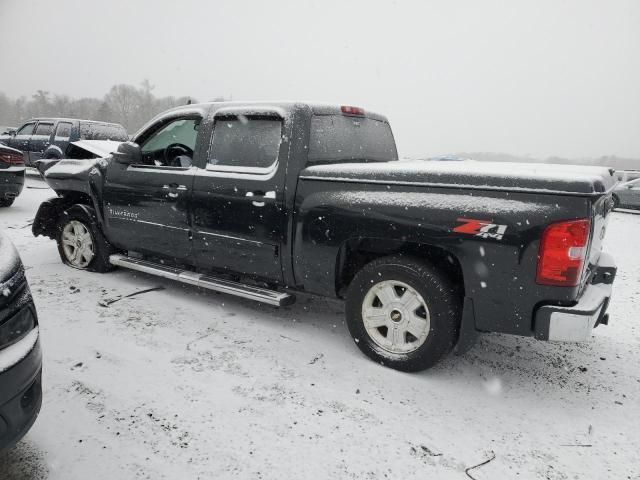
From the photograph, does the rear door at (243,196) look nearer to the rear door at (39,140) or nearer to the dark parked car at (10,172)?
the dark parked car at (10,172)

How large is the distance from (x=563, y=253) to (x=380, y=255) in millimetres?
1318

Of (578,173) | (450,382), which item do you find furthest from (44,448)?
(578,173)

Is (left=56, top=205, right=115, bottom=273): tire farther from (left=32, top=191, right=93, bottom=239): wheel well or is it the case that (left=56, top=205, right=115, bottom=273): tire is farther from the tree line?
the tree line

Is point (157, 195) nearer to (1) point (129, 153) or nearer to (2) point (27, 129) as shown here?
(1) point (129, 153)

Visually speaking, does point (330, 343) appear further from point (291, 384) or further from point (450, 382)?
point (450, 382)

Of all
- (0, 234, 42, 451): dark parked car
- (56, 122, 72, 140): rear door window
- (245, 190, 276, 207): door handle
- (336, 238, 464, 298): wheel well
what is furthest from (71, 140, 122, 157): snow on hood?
(0, 234, 42, 451): dark parked car

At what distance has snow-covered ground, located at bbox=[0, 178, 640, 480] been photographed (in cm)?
231

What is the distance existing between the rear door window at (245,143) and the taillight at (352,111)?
67cm

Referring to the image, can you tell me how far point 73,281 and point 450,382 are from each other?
401cm

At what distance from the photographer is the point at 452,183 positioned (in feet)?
9.43

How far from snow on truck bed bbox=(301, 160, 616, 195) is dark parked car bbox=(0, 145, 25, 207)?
7627 millimetres

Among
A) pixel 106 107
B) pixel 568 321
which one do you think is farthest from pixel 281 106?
pixel 106 107

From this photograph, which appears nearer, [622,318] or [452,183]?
[452,183]

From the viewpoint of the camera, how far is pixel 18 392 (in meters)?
1.80
